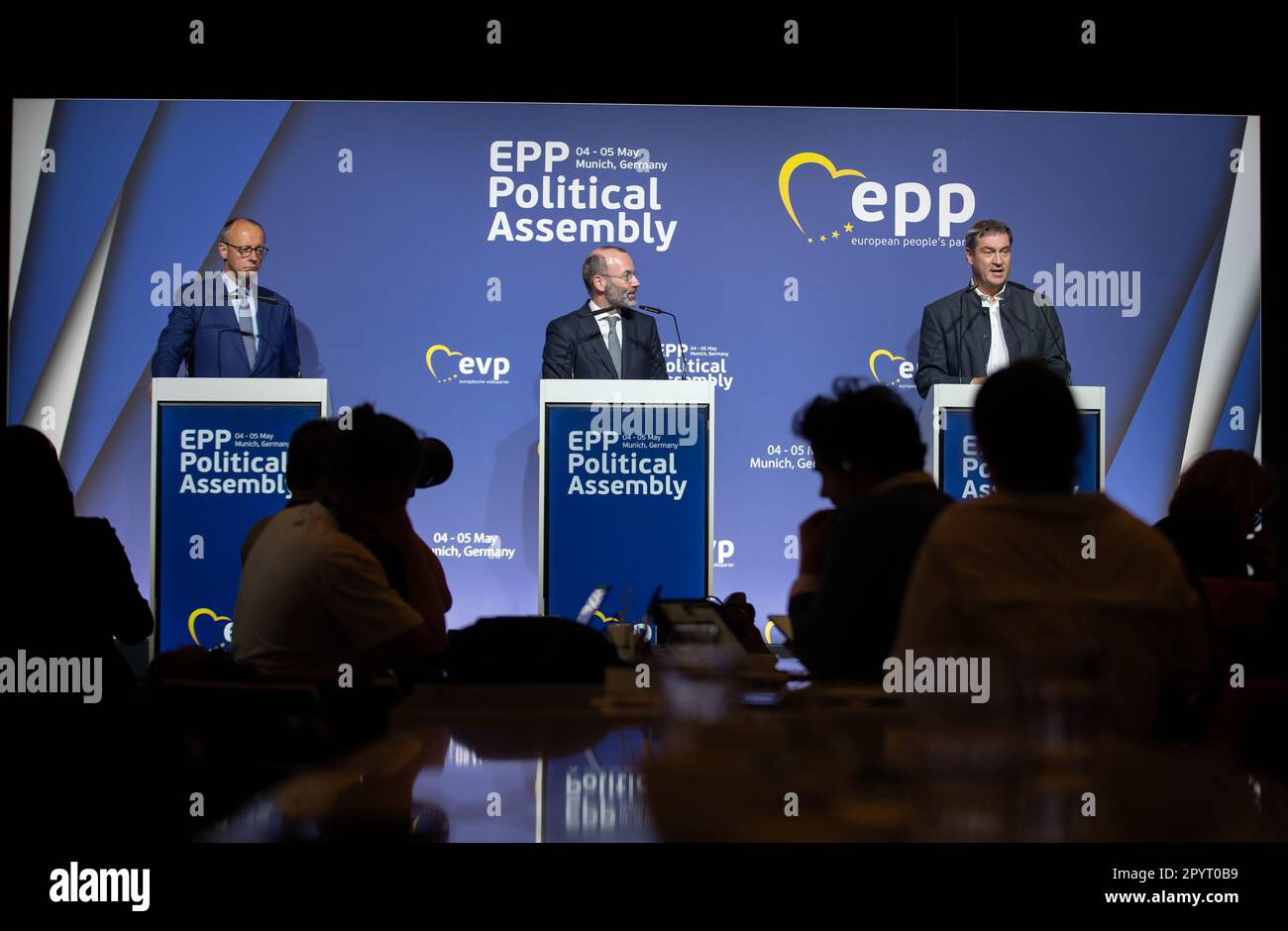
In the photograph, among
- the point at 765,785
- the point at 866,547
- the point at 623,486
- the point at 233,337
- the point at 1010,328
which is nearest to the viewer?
the point at 765,785

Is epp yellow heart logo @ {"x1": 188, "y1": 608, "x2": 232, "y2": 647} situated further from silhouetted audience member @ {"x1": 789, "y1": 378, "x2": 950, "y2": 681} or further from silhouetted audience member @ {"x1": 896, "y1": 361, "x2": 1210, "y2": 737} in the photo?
silhouetted audience member @ {"x1": 896, "y1": 361, "x2": 1210, "y2": 737}

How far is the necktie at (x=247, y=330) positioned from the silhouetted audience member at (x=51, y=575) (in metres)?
3.05

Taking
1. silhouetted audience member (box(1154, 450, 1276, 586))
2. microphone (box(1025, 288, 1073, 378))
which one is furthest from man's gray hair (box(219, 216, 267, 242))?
silhouetted audience member (box(1154, 450, 1276, 586))

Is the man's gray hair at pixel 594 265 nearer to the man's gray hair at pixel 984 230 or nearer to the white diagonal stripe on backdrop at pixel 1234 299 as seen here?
the man's gray hair at pixel 984 230

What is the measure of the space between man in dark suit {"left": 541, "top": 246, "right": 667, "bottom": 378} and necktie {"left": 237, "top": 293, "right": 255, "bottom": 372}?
129 centimetres

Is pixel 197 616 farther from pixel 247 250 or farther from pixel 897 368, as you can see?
pixel 897 368

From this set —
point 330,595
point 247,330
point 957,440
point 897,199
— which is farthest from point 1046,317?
point 330,595

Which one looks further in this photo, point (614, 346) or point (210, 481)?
point (614, 346)

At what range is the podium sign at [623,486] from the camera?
4.45m

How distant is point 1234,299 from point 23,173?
18.3 ft

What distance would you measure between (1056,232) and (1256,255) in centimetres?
90

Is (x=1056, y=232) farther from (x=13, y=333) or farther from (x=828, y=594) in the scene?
(x=13, y=333)

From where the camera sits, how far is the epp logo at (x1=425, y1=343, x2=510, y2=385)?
5.55 metres

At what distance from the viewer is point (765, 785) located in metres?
1.27
